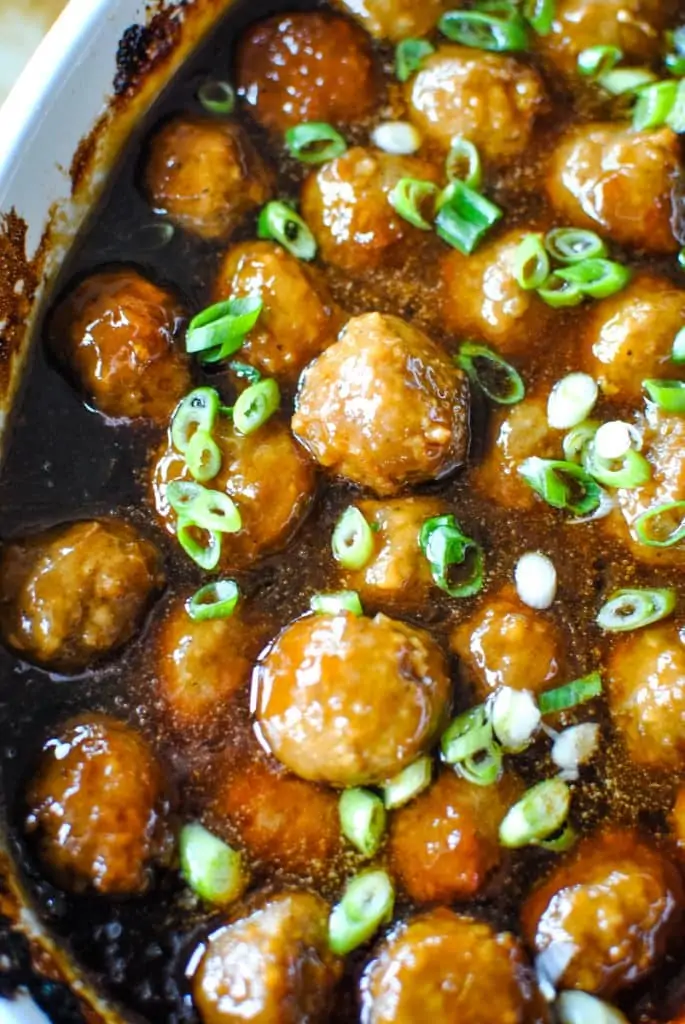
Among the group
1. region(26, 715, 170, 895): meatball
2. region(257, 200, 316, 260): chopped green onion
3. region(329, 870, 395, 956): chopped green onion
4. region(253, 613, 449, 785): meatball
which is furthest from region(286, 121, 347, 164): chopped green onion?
region(329, 870, 395, 956): chopped green onion

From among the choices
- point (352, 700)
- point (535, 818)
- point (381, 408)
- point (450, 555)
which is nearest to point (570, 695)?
point (535, 818)

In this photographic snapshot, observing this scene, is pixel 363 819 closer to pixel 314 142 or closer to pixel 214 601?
pixel 214 601

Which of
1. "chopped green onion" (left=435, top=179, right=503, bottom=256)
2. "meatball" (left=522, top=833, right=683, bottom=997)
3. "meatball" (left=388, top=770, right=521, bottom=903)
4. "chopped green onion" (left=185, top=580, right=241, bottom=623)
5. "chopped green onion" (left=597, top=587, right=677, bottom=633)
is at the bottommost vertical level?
"meatball" (left=522, top=833, right=683, bottom=997)

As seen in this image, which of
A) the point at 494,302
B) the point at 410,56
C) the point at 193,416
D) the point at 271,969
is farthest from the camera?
the point at 410,56

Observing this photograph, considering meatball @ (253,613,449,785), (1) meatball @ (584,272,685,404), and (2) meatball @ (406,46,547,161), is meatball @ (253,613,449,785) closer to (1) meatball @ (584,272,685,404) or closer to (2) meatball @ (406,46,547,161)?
(1) meatball @ (584,272,685,404)

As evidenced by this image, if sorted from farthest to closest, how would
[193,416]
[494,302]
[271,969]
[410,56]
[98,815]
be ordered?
[410,56] < [494,302] < [193,416] < [98,815] < [271,969]

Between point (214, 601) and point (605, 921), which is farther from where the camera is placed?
point (214, 601)
